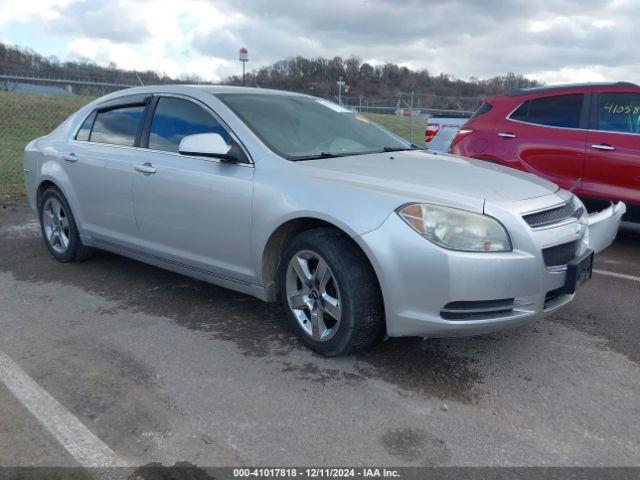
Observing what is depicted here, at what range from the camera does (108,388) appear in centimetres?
304

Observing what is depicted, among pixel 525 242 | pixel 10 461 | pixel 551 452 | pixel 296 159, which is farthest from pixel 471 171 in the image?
pixel 10 461

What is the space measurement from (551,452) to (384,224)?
1.31m

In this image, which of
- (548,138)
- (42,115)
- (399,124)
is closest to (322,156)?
(548,138)

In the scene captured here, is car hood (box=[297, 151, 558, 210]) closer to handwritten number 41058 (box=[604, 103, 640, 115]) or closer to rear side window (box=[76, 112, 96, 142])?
rear side window (box=[76, 112, 96, 142])

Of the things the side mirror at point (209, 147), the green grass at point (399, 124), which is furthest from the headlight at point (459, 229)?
the green grass at point (399, 124)

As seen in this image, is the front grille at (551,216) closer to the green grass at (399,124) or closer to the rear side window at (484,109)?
the rear side window at (484,109)

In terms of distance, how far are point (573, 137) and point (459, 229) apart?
377cm

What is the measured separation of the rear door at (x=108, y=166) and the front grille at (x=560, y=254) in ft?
9.72

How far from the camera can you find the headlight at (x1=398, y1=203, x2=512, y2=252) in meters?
2.94

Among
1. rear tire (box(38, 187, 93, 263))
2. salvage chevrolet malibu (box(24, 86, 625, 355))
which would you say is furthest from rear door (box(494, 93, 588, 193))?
rear tire (box(38, 187, 93, 263))

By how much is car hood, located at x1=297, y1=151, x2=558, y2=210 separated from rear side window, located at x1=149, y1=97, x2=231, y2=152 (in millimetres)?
886

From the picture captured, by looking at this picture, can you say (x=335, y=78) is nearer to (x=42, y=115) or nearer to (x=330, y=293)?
(x=42, y=115)

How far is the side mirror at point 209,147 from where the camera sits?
3631 millimetres

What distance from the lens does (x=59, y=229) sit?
5461mm
